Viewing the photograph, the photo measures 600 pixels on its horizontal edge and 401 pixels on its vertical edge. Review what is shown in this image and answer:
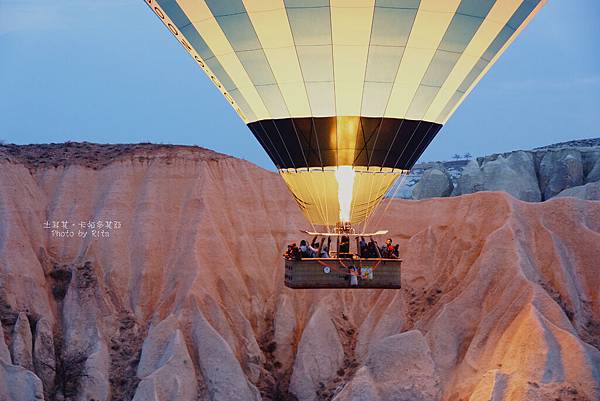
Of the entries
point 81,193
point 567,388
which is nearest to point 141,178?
point 81,193

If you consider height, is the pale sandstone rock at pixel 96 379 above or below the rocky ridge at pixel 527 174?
below

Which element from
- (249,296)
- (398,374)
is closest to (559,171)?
(249,296)

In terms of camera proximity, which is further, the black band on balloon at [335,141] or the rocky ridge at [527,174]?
the rocky ridge at [527,174]

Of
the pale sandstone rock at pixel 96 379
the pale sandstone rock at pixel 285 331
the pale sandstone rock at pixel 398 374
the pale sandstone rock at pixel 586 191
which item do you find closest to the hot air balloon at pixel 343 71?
the pale sandstone rock at pixel 398 374

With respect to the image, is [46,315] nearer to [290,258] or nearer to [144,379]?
[144,379]

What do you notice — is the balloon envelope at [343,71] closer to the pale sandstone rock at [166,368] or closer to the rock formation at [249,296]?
the rock formation at [249,296]

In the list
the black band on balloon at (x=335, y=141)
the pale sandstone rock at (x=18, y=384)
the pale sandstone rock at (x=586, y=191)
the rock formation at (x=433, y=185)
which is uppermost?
the rock formation at (x=433, y=185)

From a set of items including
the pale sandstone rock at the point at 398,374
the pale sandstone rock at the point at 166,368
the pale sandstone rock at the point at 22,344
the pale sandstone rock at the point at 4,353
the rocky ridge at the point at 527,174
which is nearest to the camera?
the pale sandstone rock at the point at 398,374
